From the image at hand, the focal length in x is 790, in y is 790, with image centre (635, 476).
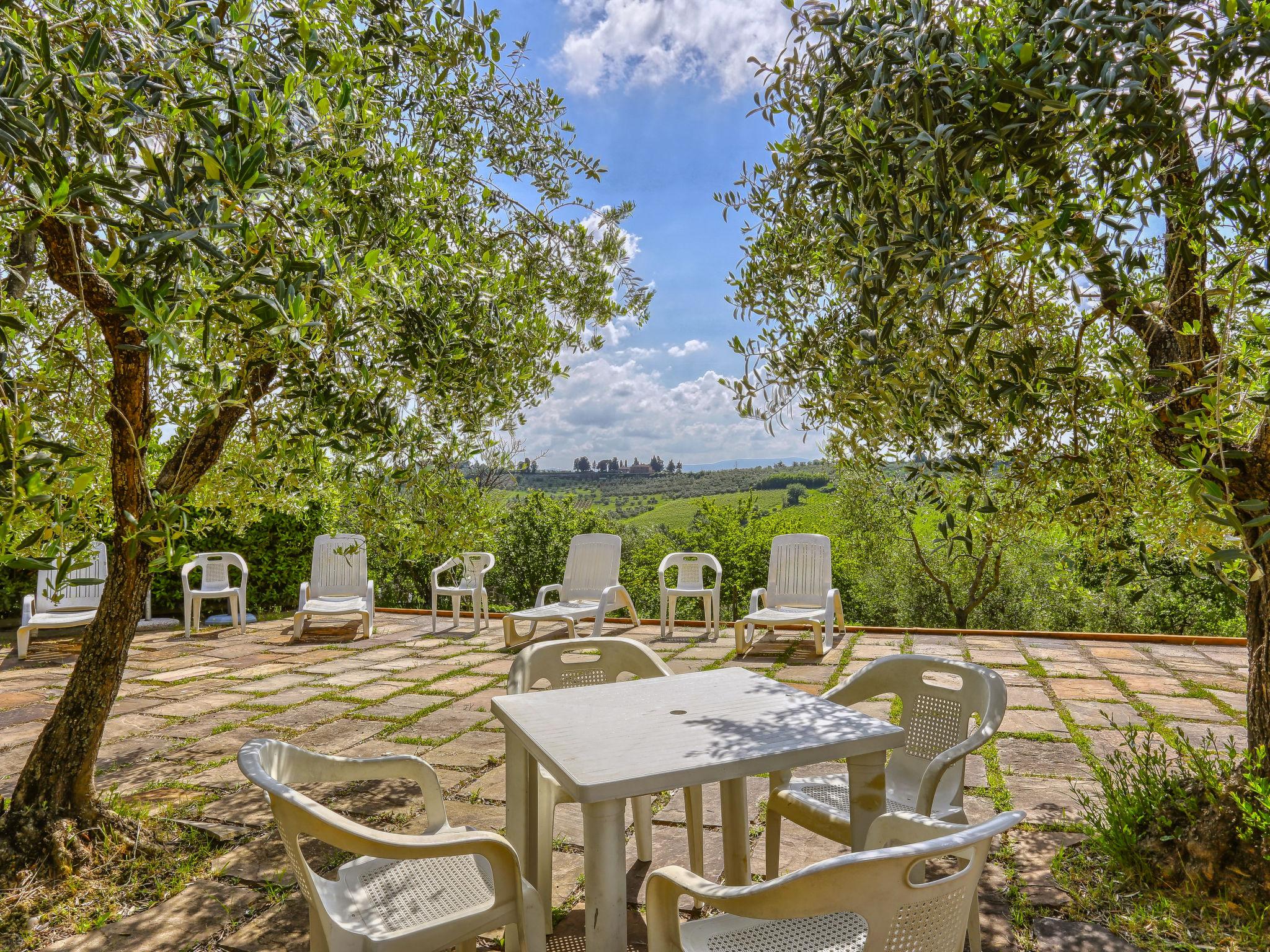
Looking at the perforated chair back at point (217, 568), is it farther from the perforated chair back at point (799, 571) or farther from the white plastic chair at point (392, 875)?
the white plastic chair at point (392, 875)

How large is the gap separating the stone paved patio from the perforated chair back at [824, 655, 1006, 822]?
46 centimetres

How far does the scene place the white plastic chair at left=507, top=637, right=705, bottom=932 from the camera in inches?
97.4

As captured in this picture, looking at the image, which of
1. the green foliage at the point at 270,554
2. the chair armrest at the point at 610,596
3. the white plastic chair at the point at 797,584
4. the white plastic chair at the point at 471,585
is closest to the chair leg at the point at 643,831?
the white plastic chair at the point at 797,584

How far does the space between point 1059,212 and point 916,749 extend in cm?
182

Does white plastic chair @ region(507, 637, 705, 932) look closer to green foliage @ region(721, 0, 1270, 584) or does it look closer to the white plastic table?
the white plastic table

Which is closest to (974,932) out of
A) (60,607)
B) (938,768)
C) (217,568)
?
(938,768)

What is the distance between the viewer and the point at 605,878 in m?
1.84

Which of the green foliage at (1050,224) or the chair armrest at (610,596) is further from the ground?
the green foliage at (1050,224)

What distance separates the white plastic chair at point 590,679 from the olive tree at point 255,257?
0.93m

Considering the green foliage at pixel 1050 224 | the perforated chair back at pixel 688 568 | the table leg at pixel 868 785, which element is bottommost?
the table leg at pixel 868 785

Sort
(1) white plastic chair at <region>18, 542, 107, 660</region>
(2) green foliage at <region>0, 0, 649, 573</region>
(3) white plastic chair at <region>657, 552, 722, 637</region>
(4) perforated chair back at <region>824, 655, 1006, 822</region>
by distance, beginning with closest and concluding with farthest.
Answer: (2) green foliage at <region>0, 0, 649, 573</region>, (4) perforated chair back at <region>824, 655, 1006, 822</region>, (1) white plastic chair at <region>18, 542, 107, 660</region>, (3) white plastic chair at <region>657, 552, 722, 637</region>

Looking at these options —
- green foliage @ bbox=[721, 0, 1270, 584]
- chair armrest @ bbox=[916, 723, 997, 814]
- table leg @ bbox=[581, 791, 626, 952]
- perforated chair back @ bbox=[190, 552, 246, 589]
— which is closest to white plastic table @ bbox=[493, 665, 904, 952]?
table leg @ bbox=[581, 791, 626, 952]

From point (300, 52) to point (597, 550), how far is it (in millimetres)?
6225

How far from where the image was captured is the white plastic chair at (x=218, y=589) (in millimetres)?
7875
